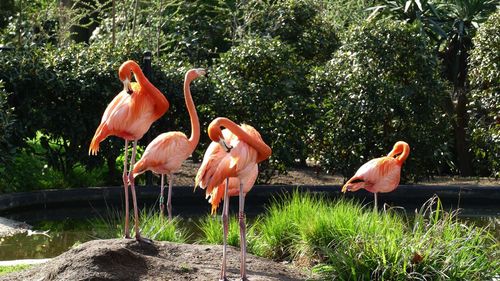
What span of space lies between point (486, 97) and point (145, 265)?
9.21 m

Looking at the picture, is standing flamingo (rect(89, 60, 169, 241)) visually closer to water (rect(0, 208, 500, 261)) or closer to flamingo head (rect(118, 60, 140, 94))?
flamingo head (rect(118, 60, 140, 94))

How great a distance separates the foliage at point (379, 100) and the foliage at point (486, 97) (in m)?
0.87

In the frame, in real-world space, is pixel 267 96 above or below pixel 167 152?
above

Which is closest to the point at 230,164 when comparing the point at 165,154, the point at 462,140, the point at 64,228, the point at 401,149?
the point at 165,154

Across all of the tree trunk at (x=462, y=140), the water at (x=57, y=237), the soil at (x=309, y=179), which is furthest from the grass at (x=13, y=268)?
the tree trunk at (x=462, y=140)

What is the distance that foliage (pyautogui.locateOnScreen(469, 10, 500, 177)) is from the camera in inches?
555

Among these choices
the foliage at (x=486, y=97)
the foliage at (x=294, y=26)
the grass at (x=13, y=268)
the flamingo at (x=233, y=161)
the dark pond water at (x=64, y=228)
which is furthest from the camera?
Result: the foliage at (x=294, y=26)

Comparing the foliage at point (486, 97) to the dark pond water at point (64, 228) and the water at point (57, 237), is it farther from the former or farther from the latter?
the water at point (57, 237)

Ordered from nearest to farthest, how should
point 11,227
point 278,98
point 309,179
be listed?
point 11,227 < point 278,98 < point 309,179

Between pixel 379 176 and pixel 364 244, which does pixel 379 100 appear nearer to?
pixel 379 176

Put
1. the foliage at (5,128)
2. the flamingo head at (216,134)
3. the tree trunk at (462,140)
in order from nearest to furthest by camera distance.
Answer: the flamingo head at (216,134), the foliage at (5,128), the tree trunk at (462,140)

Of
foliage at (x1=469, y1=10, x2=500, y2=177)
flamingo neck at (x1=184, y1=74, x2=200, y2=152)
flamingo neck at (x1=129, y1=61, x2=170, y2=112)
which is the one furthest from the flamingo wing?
foliage at (x1=469, y1=10, x2=500, y2=177)

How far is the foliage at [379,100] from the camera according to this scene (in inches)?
519

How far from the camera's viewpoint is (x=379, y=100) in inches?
514
